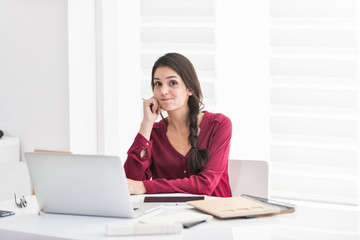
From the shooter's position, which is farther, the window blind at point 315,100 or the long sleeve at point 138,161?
the window blind at point 315,100

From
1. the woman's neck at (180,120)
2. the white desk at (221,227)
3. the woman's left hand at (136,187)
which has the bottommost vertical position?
the white desk at (221,227)

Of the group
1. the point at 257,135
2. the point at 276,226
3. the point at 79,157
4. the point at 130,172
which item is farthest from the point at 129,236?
the point at 257,135

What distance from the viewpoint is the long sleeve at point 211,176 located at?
2027mm

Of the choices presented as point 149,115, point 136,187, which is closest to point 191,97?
point 149,115

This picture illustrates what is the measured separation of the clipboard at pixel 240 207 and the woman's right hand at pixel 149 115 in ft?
2.59

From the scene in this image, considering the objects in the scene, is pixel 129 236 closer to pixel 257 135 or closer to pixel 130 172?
pixel 130 172

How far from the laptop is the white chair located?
80 centimetres

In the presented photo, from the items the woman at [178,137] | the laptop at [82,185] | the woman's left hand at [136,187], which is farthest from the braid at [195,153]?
the laptop at [82,185]

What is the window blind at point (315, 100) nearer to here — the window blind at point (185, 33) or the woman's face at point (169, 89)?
the window blind at point (185, 33)

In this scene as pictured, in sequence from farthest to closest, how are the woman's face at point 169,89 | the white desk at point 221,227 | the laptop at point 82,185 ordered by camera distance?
the woman's face at point 169,89 < the laptop at point 82,185 < the white desk at point 221,227

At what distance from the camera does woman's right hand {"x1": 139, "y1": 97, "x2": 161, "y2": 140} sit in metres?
2.39

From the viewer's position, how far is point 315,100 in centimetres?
330

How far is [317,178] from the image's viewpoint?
3.35m

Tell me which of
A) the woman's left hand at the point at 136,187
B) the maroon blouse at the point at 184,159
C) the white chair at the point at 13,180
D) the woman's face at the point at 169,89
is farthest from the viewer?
the woman's face at the point at 169,89
